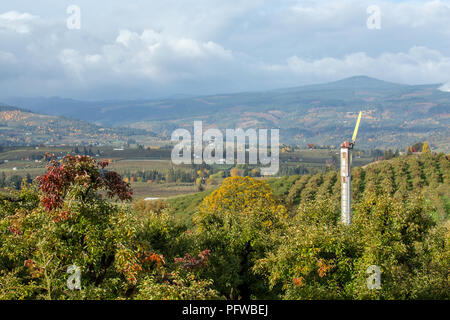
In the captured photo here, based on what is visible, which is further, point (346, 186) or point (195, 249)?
point (346, 186)

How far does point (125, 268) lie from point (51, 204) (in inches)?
160

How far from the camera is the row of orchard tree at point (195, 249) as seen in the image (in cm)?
1762

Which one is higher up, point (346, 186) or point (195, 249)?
point (346, 186)

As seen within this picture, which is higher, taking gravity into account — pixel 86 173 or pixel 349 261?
pixel 86 173

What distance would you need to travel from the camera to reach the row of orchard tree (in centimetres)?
1762

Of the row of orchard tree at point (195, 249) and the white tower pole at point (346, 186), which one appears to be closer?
the row of orchard tree at point (195, 249)

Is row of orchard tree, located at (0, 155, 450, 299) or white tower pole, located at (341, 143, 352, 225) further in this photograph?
white tower pole, located at (341, 143, 352, 225)

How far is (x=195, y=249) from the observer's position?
1277 inches
